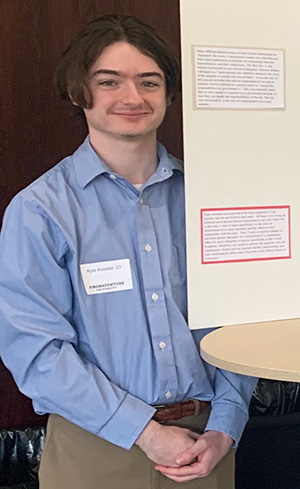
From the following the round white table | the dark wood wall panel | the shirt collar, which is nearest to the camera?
the round white table

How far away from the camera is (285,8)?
1283 millimetres

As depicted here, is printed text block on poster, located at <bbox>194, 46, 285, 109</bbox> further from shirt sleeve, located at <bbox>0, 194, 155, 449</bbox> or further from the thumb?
the thumb

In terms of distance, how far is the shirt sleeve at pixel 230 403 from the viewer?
132 centimetres

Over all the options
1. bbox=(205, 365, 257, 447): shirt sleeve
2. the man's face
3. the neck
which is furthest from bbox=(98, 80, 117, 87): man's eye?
bbox=(205, 365, 257, 447): shirt sleeve

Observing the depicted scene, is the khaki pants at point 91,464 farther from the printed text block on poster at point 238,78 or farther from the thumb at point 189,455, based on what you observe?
the printed text block on poster at point 238,78

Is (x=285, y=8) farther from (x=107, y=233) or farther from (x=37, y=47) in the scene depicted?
(x=37, y=47)

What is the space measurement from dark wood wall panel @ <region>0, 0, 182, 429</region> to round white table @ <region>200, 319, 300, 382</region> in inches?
38.8

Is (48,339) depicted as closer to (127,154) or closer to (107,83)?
(127,154)

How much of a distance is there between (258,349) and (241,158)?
0.44 metres

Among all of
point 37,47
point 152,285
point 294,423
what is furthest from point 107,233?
point 294,423

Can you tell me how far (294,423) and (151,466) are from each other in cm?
109

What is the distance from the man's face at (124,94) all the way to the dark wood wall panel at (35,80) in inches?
25.8

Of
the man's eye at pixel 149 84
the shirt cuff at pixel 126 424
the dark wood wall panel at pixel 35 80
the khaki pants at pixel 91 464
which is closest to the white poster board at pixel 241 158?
the man's eye at pixel 149 84

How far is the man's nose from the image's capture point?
1.26m
